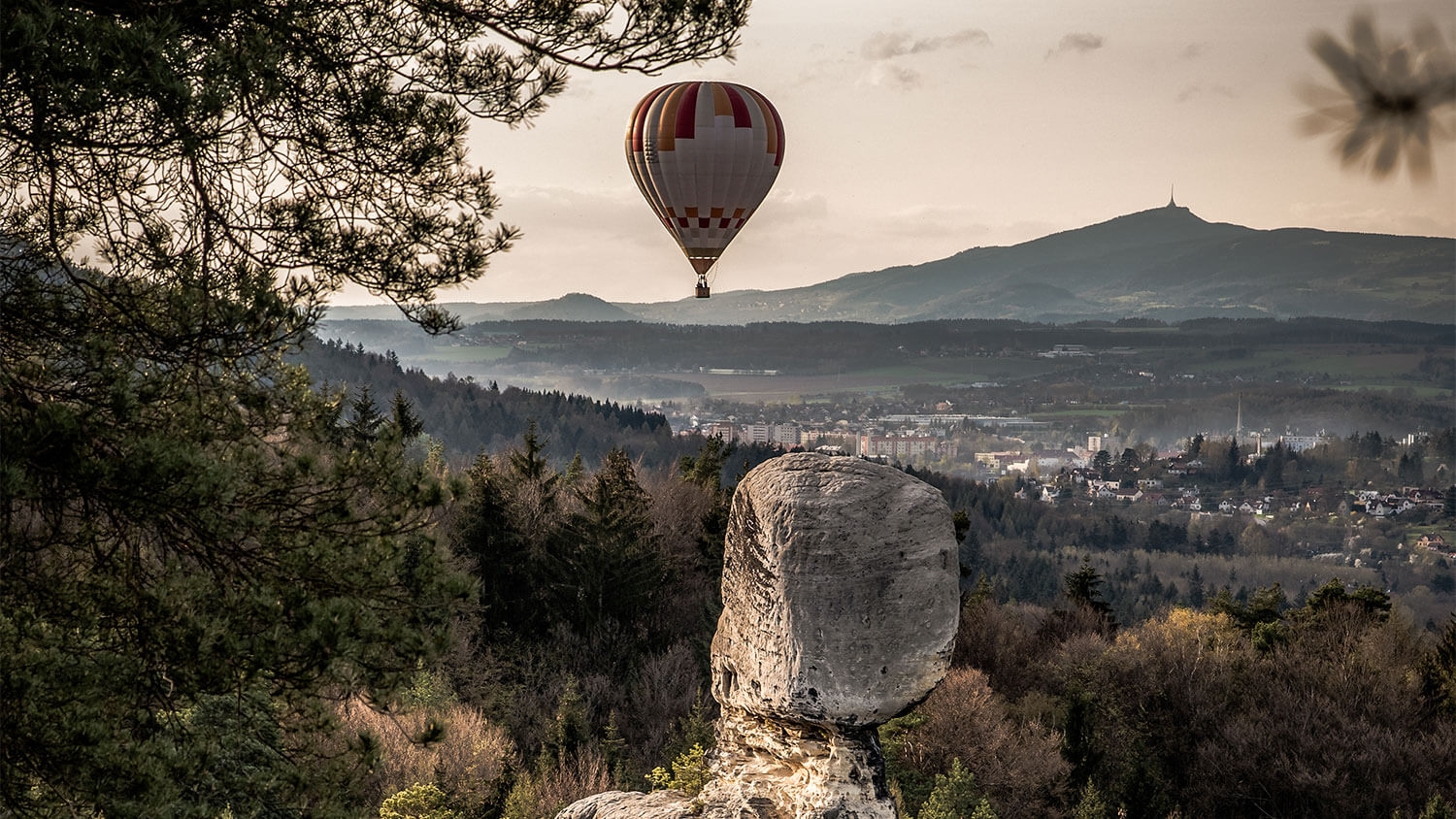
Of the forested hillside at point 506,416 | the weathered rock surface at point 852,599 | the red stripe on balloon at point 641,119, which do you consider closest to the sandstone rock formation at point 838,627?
the weathered rock surface at point 852,599

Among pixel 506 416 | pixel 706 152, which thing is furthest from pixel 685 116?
pixel 506 416

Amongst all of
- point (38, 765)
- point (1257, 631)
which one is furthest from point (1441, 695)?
point (38, 765)

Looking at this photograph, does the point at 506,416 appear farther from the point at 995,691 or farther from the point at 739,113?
the point at 739,113

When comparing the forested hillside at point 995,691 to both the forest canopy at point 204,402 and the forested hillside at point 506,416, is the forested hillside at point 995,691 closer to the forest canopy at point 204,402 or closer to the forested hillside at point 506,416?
the forest canopy at point 204,402

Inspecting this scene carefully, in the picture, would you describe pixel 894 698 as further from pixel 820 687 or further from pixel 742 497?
pixel 742 497

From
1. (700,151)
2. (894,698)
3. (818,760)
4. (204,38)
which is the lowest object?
(818,760)

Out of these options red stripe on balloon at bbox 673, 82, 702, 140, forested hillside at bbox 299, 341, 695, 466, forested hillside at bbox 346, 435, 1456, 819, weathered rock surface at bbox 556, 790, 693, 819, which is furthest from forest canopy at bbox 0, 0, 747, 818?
forested hillside at bbox 299, 341, 695, 466

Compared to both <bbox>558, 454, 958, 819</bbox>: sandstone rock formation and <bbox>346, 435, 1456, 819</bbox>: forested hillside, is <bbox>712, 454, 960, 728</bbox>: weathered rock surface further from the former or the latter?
<bbox>346, 435, 1456, 819</bbox>: forested hillside
